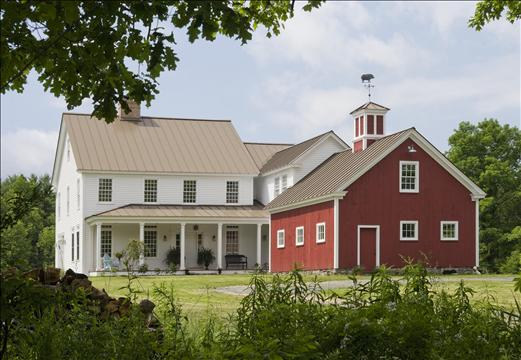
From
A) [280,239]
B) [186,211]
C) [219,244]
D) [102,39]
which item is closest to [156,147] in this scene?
[186,211]

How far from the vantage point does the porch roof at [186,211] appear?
134 feet

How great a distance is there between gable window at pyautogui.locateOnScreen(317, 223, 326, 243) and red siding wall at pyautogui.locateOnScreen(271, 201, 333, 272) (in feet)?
0.56

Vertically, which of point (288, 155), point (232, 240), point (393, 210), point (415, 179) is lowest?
point (232, 240)

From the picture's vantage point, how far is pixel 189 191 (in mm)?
44125

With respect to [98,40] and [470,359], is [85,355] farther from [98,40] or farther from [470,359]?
[470,359]

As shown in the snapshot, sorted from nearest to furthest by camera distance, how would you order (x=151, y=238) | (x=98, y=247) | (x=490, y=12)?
(x=490, y=12) → (x=98, y=247) → (x=151, y=238)

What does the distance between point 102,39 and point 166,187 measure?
3844 centimetres

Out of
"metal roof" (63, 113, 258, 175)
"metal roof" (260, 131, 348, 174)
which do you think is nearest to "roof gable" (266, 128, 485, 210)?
"metal roof" (260, 131, 348, 174)

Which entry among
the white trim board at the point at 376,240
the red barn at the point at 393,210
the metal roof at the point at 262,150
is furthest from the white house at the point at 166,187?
the white trim board at the point at 376,240

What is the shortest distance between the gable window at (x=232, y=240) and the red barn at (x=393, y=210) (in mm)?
9084

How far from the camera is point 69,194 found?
4625 centimetres

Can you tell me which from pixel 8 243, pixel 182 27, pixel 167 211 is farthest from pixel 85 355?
pixel 167 211

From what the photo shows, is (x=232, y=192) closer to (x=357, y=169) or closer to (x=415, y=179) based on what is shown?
(x=357, y=169)

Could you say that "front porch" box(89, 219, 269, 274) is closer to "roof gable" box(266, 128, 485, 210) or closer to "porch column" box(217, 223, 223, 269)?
"porch column" box(217, 223, 223, 269)
